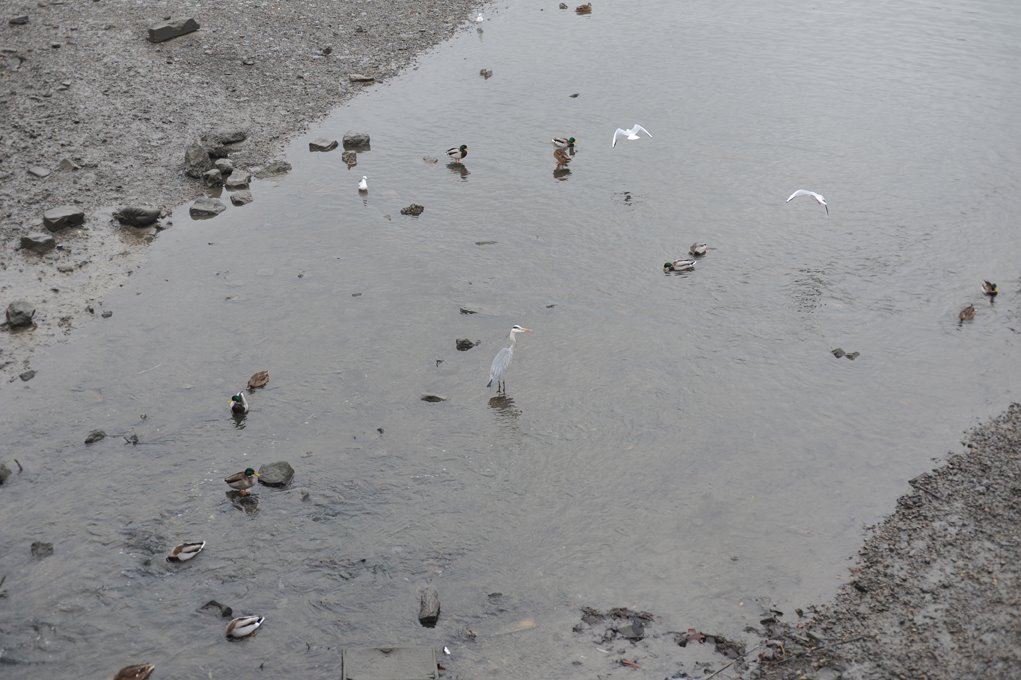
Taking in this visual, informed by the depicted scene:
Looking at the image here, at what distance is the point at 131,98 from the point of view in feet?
61.4

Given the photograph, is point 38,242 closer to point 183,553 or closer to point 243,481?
point 243,481

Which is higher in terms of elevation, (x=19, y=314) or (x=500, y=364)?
(x=500, y=364)

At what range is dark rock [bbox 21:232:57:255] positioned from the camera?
14328mm

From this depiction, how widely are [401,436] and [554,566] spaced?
111 inches

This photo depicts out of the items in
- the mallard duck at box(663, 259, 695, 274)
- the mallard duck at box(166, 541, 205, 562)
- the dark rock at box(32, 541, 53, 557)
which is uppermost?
the mallard duck at box(663, 259, 695, 274)

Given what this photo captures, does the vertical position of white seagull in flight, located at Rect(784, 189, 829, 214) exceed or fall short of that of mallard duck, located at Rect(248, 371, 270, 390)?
it exceeds it

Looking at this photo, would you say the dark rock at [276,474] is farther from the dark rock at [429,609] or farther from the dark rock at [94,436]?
the dark rock at [429,609]

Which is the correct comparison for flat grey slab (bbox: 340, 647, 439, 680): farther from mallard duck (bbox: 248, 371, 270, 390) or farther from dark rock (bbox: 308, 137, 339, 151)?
dark rock (bbox: 308, 137, 339, 151)

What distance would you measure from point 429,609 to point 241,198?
10.3 m

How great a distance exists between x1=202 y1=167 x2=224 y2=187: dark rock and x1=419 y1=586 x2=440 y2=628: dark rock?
10733 mm

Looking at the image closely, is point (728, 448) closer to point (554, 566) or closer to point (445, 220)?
point (554, 566)

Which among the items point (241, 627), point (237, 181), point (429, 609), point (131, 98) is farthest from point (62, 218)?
point (429, 609)

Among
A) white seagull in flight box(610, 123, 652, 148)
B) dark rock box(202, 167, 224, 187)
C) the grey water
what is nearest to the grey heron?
the grey water

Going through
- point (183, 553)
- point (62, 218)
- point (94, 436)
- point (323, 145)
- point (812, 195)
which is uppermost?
point (812, 195)
